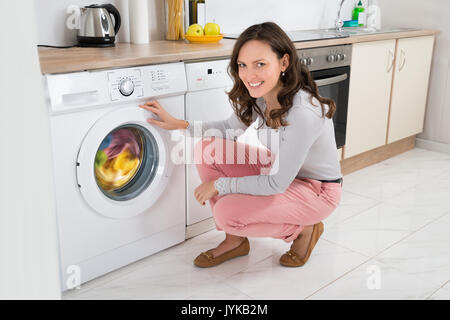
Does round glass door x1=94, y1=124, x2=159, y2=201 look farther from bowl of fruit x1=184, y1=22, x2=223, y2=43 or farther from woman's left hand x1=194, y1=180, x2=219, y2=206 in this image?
bowl of fruit x1=184, y1=22, x2=223, y2=43

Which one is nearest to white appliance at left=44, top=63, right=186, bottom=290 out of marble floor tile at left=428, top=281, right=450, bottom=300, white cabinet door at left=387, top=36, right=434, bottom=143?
marble floor tile at left=428, top=281, right=450, bottom=300

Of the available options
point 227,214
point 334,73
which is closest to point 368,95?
point 334,73

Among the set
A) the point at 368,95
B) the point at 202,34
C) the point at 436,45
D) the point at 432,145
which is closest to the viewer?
the point at 202,34

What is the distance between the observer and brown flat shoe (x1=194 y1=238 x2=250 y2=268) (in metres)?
1.97

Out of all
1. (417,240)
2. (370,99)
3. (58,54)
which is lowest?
(417,240)

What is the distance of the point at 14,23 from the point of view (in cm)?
46

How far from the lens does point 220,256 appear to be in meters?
2.00

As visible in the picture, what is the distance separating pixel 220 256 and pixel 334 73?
51.1 inches

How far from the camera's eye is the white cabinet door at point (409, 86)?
128 inches

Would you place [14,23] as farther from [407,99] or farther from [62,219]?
[407,99]

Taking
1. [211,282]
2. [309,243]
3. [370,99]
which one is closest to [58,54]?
[211,282]

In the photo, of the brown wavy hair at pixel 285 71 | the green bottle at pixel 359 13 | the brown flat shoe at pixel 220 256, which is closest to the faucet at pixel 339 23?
the green bottle at pixel 359 13

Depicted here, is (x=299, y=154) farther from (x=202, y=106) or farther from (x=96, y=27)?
(x=96, y=27)
